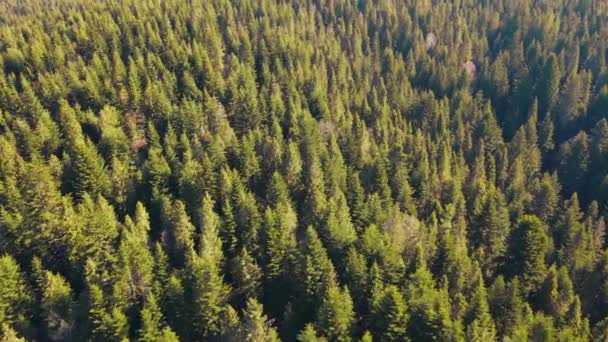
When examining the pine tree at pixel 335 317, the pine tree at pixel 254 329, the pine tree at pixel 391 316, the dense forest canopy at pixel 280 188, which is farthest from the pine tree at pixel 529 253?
the pine tree at pixel 254 329

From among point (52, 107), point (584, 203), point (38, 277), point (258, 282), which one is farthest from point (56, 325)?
point (584, 203)

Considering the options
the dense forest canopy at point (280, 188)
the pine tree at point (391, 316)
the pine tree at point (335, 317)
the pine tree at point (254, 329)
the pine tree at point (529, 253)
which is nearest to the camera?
the pine tree at point (254, 329)

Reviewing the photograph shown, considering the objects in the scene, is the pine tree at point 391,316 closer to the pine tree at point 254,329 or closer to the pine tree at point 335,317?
the pine tree at point 335,317

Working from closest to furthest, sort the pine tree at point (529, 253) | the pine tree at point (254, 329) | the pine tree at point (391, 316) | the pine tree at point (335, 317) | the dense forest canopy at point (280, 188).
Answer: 1. the pine tree at point (254, 329)
2. the pine tree at point (335, 317)
3. the pine tree at point (391, 316)
4. the dense forest canopy at point (280, 188)
5. the pine tree at point (529, 253)

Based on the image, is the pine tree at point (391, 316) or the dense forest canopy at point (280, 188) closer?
the pine tree at point (391, 316)

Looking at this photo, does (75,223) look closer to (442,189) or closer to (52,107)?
(52,107)

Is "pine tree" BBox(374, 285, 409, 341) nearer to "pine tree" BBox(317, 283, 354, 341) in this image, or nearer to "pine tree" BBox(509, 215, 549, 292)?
"pine tree" BBox(317, 283, 354, 341)

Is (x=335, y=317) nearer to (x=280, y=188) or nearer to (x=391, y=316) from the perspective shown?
(x=391, y=316)

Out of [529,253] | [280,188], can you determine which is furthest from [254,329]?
[529,253]

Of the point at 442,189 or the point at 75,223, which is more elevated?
the point at 75,223
